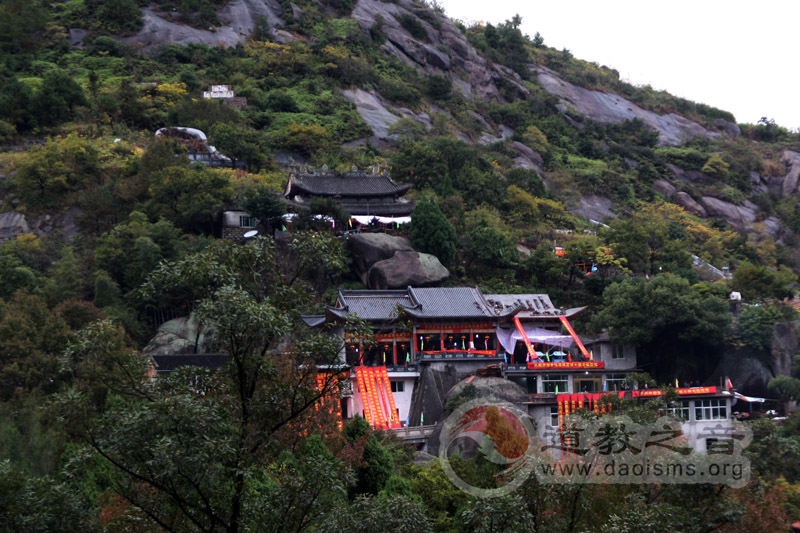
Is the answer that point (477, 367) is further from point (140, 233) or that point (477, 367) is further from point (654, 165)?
point (654, 165)

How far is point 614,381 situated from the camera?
4069 cm

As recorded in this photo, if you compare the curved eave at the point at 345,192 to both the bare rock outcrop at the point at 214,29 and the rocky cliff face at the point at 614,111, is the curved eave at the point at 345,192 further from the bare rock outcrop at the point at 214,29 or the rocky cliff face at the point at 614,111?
the rocky cliff face at the point at 614,111

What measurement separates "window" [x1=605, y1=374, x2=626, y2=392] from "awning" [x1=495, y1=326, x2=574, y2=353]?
254cm

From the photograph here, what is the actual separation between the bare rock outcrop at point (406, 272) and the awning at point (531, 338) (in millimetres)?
4894

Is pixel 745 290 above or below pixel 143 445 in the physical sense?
below

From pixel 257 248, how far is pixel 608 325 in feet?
96.3

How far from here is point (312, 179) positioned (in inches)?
2060

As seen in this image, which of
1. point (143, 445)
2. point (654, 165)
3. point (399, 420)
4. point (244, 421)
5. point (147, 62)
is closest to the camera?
point (143, 445)

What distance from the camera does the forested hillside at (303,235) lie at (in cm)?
1387

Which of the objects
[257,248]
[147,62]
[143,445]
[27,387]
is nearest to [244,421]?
[143,445]

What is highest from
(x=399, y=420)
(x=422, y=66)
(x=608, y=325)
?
(x=422, y=66)

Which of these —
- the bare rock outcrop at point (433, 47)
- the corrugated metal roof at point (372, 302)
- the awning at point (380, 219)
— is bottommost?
the corrugated metal roof at point (372, 302)

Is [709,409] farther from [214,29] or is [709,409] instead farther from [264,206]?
[214,29]

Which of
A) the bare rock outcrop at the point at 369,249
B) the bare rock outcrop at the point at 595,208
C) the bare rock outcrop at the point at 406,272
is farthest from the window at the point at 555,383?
the bare rock outcrop at the point at 595,208
